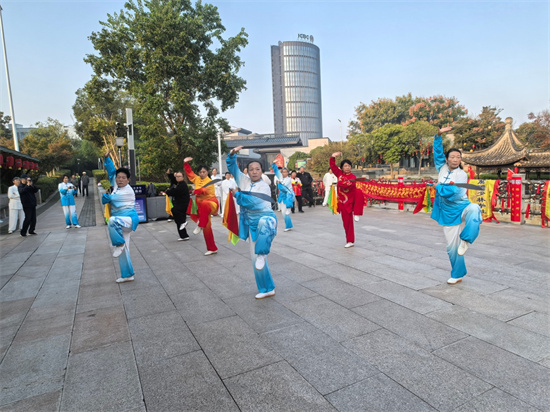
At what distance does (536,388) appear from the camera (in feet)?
7.45

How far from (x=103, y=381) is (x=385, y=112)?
168 ft

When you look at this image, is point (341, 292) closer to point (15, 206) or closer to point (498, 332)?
point (498, 332)

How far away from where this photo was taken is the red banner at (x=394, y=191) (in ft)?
40.2

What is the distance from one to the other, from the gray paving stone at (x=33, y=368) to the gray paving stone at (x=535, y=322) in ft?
12.7

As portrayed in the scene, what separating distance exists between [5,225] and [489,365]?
1429 cm

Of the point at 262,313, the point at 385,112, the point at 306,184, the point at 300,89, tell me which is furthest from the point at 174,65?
the point at 300,89

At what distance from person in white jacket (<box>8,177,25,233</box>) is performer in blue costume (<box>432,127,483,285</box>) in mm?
11220

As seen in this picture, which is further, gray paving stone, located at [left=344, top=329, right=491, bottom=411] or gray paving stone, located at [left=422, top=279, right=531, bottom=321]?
gray paving stone, located at [left=422, top=279, right=531, bottom=321]

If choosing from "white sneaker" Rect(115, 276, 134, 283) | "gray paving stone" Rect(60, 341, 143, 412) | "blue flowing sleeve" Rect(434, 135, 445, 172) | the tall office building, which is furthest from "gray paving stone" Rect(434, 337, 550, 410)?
the tall office building

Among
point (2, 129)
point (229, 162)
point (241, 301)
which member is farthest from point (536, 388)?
point (2, 129)

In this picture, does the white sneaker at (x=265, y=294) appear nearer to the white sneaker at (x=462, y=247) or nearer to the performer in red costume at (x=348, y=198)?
the white sneaker at (x=462, y=247)

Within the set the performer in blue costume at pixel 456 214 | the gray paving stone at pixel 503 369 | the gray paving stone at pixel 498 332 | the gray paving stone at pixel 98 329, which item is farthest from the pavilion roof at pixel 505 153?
the gray paving stone at pixel 98 329

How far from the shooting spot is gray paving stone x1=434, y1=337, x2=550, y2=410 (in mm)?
2219

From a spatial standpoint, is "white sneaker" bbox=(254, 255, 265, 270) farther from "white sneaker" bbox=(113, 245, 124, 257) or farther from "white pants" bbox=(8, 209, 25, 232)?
"white pants" bbox=(8, 209, 25, 232)
